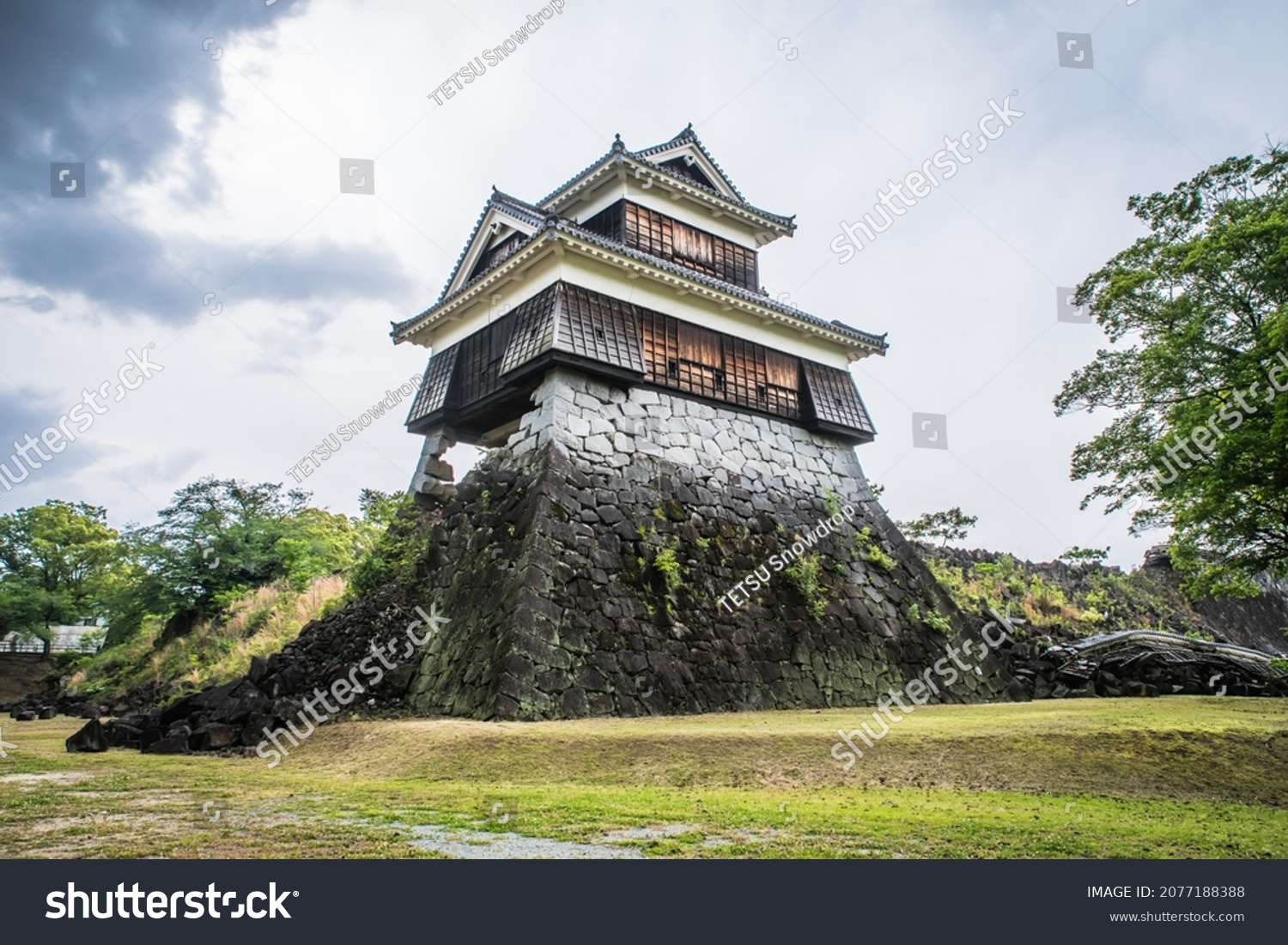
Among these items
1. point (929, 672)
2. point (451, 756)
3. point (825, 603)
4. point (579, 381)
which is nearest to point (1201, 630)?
point (929, 672)

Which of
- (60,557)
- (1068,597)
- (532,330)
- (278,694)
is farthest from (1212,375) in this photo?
(60,557)

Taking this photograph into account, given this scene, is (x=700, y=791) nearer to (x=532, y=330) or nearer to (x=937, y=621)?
(x=532, y=330)

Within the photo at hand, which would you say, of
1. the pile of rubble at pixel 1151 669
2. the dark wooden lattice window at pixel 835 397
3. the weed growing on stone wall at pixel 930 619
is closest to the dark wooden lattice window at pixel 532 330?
the dark wooden lattice window at pixel 835 397

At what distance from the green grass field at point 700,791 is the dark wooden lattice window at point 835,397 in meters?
9.91

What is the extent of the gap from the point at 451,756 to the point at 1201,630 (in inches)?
959

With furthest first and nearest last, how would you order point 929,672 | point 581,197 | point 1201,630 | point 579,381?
point 1201,630 → point 581,197 → point 929,672 → point 579,381

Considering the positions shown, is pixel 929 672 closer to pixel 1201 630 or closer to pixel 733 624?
pixel 733 624

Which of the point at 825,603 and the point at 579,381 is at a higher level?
the point at 579,381

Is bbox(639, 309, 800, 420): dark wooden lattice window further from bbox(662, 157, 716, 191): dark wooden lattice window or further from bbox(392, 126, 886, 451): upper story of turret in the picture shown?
bbox(662, 157, 716, 191): dark wooden lattice window

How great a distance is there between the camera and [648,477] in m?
15.5

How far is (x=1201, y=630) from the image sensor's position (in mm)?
23469

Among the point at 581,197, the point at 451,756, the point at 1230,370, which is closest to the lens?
the point at 451,756

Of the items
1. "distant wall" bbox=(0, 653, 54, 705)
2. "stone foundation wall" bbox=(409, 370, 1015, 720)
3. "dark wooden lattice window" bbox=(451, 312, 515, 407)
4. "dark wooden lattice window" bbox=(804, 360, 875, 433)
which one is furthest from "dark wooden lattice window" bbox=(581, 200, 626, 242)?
"distant wall" bbox=(0, 653, 54, 705)

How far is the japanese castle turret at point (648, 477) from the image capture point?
12672 mm
